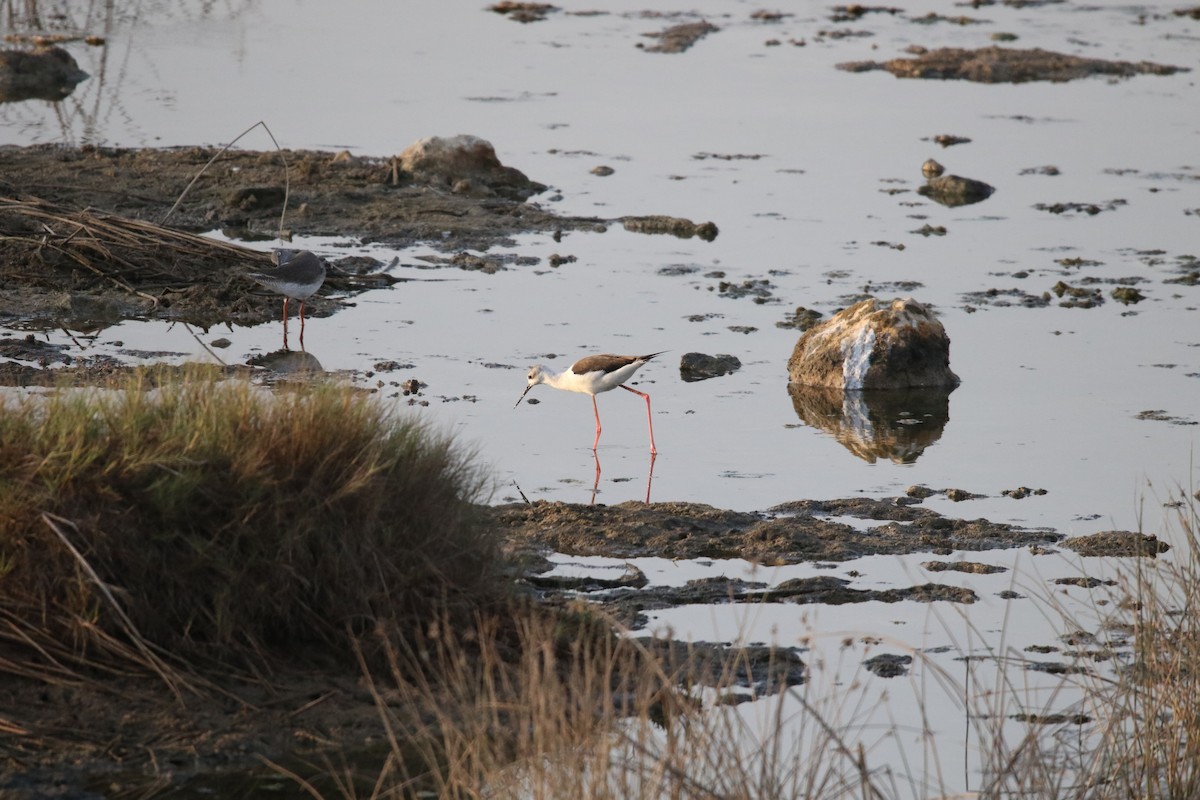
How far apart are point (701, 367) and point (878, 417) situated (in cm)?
136

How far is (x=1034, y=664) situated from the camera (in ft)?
21.7

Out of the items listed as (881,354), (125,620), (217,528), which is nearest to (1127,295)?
(881,354)

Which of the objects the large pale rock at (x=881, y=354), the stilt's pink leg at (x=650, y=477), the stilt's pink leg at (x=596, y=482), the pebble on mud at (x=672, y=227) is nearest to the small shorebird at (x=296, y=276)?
the stilt's pink leg at (x=596, y=482)

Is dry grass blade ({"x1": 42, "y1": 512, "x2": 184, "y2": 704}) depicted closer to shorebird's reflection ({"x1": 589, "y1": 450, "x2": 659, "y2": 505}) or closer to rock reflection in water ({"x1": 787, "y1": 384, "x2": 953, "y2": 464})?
shorebird's reflection ({"x1": 589, "y1": 450, "x2": 659, "y2": 505})

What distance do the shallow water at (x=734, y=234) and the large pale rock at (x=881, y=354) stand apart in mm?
275

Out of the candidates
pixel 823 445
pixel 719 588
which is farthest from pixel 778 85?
pixel 719 588

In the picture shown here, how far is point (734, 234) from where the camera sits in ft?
50.5

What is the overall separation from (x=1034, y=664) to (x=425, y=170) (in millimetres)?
11103

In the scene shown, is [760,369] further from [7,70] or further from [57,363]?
[7,70]

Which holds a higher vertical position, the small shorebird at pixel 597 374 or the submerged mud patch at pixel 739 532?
the small shorebird at pixel 597 374

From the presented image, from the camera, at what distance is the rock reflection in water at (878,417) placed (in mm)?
10148

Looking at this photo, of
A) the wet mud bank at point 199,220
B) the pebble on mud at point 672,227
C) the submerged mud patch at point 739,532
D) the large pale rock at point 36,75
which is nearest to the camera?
the submerged mud patch at point 739,532

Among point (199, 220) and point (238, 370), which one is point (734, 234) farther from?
point (238, 370)

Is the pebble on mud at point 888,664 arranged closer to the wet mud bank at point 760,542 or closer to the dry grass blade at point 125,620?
the wet mud bank at point 760,542
